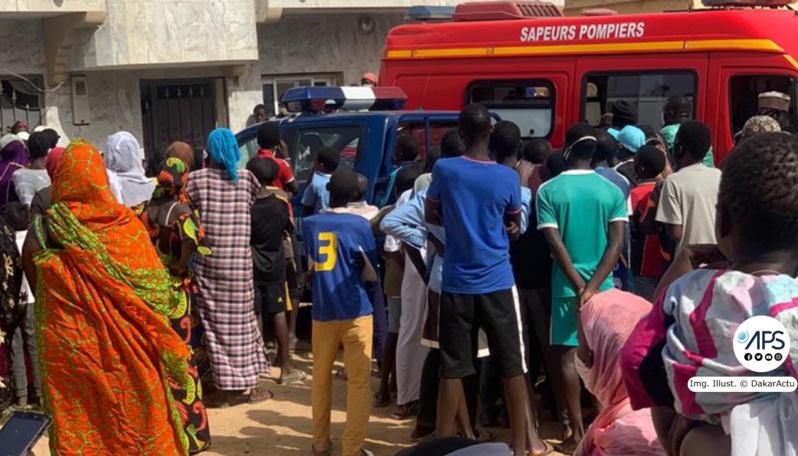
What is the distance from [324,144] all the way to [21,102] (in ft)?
22.2

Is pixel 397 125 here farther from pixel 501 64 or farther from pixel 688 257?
pixel 688 257

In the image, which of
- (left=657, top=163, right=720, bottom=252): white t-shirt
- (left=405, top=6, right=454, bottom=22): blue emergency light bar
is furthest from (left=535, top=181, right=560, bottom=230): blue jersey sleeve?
(left=405, top=6, right=454, bottom=22): blue emergency light bar

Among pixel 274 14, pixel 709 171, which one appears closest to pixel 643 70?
pixel 709 171

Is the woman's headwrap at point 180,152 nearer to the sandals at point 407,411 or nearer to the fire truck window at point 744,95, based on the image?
the sandals at point 407,411

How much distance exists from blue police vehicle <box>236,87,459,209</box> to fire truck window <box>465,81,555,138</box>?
0.97m

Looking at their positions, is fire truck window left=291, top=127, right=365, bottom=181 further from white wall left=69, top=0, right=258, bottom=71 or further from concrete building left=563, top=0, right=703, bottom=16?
concrete building left=563, top=0, right=703, bottom=16

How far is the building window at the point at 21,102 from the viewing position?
1337 centimetres

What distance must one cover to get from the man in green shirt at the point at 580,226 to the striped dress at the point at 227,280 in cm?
198

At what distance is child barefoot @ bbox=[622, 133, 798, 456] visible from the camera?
1.93m

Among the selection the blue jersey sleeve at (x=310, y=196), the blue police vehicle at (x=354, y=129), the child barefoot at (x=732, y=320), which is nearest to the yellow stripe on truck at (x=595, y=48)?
the blue police vehicle at (x=354, y=129)

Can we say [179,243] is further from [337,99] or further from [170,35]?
[170,35]

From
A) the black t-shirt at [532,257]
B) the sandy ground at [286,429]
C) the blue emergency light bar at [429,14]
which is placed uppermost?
the blue emergency light bar at [429,14]

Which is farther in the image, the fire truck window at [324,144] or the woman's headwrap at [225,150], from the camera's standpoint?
the fire truck window at [324,144]

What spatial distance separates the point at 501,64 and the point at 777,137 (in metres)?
7.61
